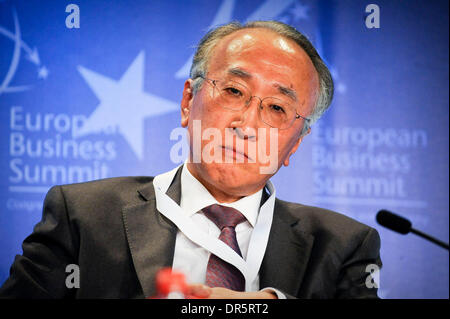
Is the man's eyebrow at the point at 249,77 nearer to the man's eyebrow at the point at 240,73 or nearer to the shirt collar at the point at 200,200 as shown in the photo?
the man's eyebrow at the point at 240,73

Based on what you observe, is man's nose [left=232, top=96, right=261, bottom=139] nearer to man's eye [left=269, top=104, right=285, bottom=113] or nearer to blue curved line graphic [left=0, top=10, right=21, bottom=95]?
man's eye [left=269, top=104, right=285, bottom=113]

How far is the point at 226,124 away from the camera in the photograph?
5.04ft

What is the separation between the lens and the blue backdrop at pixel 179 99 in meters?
2.06

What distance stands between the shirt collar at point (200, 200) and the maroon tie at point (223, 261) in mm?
23

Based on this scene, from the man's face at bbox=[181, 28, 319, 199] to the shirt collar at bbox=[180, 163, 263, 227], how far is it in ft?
0.10

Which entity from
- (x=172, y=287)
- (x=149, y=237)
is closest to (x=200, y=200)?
(x=149, y=237)

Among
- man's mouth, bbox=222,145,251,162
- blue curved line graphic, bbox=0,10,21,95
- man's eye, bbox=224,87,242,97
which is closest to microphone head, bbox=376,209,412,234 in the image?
man's mouth, bbox=222,145,251,162

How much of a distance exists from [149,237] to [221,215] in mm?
253

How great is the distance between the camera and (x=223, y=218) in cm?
160

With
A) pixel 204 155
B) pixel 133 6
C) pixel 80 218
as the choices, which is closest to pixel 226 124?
pixel 204 155

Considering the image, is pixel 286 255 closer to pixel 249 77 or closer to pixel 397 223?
pixel 397 223

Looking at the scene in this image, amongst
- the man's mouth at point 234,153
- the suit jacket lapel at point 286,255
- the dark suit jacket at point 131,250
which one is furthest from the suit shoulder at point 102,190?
the suit jacket lapel at point 286,255

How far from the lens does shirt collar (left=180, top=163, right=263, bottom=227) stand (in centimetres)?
161

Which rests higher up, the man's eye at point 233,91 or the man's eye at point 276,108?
the man's eye at point 233,91
